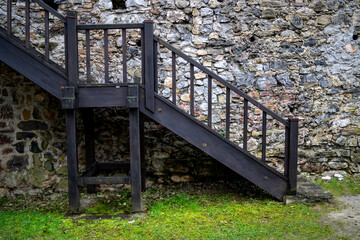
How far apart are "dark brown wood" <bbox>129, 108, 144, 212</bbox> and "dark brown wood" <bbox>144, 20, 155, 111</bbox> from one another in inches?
11.2

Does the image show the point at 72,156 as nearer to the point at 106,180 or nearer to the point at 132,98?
the point at 106,180

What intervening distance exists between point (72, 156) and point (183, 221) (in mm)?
1650

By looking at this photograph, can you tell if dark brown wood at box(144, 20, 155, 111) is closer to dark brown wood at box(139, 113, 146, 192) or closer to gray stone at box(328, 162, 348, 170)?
dark brown wood at box(139, 113, 146, 192)

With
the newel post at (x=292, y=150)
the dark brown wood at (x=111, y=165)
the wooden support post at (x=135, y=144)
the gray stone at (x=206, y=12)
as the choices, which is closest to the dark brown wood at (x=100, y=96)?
the wooden support post at (x=135, y=144)

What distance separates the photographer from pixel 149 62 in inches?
154

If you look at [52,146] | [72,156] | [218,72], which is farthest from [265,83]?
[52,146]

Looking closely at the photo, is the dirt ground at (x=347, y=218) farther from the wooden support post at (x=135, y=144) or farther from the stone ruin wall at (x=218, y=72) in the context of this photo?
the wooden support post at (x=135, y=144)

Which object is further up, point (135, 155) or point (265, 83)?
point (265, 83)

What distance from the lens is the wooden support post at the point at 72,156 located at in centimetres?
394

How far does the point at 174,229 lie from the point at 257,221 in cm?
103

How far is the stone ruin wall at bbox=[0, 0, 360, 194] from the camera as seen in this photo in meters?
5.02

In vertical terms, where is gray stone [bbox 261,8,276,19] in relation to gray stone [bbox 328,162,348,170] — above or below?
above

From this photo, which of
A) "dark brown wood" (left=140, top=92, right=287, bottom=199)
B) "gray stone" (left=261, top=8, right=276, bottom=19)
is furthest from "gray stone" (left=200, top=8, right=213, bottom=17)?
"dark brown wood" (left=140, top=92, right=287, bottom=199)

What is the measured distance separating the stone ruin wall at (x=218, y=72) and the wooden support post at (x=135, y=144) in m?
1.18
